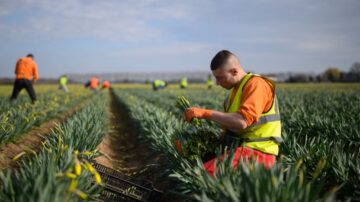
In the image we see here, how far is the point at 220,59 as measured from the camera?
330 centimetres

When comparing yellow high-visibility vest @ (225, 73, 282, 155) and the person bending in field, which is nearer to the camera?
the person bending in field

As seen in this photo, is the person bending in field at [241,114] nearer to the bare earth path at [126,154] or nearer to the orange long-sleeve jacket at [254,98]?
the orange long-sleeve jacket at [254,98]

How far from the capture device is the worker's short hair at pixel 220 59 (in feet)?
10.8

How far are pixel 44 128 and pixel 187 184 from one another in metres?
5.89

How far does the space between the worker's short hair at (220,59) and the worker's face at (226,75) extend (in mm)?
37

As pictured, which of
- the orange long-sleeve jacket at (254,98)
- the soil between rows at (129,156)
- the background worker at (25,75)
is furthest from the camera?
the background worker at (25,75)

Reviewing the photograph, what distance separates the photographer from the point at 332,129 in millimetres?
5680

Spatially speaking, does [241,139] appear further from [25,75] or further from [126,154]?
[25,75]

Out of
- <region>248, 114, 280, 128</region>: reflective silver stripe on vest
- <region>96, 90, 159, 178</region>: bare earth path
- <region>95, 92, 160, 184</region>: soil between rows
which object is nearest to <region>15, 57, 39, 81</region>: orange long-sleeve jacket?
<region>96, 90, 159, 178</region>: bare earth path

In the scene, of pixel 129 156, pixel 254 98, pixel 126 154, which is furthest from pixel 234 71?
pixel 126 154

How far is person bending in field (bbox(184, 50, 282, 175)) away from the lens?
319 centimetres

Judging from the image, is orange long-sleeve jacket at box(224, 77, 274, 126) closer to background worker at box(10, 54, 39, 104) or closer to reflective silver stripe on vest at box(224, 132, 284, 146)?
reflective silver stripe on vest at box(224, 132, 284, 146)

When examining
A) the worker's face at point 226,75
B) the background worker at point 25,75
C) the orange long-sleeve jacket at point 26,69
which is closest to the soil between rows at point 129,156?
the worker's face at point 226,75

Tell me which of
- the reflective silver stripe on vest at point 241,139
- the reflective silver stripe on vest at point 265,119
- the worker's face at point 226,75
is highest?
the worker's face at point 226,75
